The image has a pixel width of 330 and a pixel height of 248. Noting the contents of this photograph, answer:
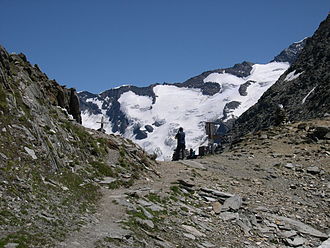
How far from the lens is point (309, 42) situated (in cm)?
11331

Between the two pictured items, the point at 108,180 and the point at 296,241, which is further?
the point at 108,180

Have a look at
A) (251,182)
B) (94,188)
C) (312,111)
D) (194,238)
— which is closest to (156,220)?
(194,238)

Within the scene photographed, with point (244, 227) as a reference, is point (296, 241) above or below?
below

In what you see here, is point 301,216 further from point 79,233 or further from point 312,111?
point 312,111

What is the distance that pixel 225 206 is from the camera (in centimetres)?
1752

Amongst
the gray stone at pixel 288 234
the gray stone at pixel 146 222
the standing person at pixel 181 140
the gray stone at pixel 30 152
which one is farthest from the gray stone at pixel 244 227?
the standing person at pixel 181 140

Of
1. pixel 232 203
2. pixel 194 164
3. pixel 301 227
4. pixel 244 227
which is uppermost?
pixel 194 164

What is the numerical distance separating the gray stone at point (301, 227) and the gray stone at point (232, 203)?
158cm

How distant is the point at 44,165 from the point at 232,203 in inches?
348

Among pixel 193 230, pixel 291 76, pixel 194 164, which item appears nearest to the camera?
pixel 193 230

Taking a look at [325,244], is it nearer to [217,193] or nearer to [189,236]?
[217,193]

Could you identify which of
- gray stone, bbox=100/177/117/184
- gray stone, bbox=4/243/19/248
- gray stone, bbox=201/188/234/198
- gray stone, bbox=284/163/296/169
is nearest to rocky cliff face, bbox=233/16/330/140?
gray stone, bbox=284/163/296/169

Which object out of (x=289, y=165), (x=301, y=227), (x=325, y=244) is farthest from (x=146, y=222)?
(x=289, y=165)

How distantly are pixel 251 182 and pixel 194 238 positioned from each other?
10459 mm
